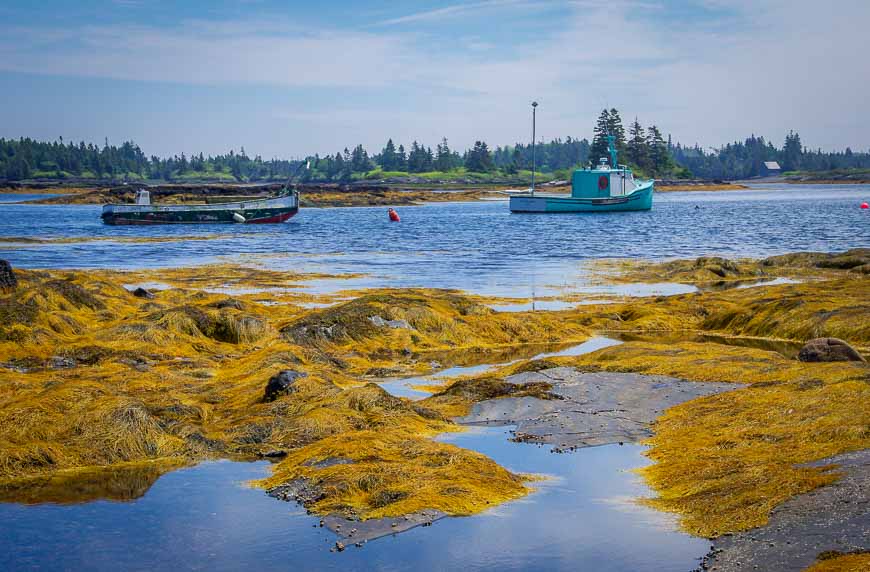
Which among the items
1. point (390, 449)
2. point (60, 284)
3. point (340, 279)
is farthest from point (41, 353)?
point (340, 279)

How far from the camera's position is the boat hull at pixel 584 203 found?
99375mm

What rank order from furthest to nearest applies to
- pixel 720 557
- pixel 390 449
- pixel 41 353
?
pixel 41 353, pixel 390 449, pixel 720 557

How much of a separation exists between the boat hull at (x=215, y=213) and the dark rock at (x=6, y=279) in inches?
2485

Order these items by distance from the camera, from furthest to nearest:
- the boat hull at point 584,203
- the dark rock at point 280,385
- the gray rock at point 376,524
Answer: the boat hull at point 584,203
the dark rock at point 280,385
the gray rock at point 376,524

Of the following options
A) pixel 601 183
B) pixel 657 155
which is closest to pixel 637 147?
pixel 657 155

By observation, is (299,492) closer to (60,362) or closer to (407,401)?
(407,401)

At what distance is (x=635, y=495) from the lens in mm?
9688

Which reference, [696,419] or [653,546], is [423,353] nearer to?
[696,419]

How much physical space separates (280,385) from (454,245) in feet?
142

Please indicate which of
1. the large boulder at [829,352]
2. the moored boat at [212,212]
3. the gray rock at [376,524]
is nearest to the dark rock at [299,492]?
the gray rock at [376,524]

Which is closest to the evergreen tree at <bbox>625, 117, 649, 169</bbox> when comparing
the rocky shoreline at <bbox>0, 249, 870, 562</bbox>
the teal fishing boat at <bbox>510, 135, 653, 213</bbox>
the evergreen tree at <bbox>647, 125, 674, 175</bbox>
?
the evergreen tree at <bbox>647, 125, 674, 175</bbox>

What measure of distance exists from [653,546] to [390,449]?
3393 millimetres

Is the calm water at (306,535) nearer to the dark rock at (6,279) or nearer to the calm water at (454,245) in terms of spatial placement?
the dark rock at (6,279)

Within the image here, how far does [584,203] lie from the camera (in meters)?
101
